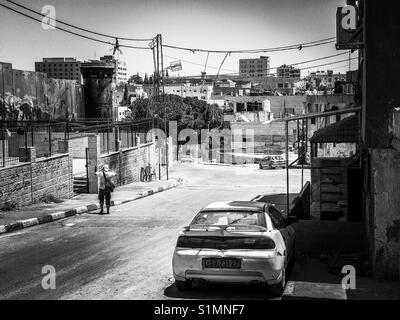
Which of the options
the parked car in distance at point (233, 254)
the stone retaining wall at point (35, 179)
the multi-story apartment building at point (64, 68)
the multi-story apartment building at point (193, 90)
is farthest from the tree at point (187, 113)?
the parked car in distance at point (233, 254)

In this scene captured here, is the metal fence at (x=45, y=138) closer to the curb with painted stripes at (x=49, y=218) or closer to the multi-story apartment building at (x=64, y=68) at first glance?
the curb with painted stripes at (x=49, y=218)

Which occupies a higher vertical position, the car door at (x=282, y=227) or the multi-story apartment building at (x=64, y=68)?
the multi-story apartment building at (x=64, y=68)

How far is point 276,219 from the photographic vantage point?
9.46m

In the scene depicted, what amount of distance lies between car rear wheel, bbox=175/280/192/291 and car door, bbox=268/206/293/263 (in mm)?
1721

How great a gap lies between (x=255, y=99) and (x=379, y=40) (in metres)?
115

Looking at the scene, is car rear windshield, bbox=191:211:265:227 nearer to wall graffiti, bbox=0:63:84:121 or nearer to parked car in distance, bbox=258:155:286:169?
wall graffiti, bbox=0:63:84:121

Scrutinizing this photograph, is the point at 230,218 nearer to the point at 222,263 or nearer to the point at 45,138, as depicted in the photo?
the point at 222,263

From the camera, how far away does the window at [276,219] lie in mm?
9189

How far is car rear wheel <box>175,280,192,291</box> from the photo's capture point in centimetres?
849

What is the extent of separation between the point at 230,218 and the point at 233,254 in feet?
3.36

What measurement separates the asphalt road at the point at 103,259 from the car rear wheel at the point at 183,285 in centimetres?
9

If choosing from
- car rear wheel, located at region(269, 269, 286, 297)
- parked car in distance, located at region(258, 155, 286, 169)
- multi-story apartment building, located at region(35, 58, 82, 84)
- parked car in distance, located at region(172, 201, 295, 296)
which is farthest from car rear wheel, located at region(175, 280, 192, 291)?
multi-story apartment building, located at region(35, 58, 82, 84)

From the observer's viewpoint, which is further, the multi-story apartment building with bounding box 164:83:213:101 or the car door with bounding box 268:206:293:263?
the multi-story apartment building with bounding box 164:83:213:101
